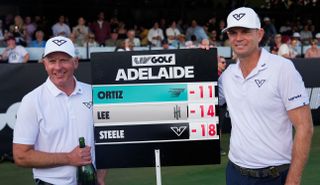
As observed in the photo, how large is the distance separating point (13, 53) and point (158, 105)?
9.86m

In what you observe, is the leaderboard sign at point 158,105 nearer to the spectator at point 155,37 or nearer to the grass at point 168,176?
the grass at point 168,176

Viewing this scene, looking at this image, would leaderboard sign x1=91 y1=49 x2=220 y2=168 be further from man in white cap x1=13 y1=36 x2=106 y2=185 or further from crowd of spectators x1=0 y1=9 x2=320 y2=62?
crowd of spectators x1=0 y1=9 x2=320 y2=62

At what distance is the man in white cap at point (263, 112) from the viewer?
3.41m

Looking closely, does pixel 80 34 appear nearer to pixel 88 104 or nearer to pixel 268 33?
pixel 268 33

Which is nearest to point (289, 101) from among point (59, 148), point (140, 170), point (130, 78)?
point (130, 78)

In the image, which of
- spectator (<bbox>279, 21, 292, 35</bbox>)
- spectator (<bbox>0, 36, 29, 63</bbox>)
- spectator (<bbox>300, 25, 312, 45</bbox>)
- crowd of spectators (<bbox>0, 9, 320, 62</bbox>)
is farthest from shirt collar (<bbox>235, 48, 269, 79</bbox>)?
spectator (<bbox>279, 21, 292, 35</bbox>)

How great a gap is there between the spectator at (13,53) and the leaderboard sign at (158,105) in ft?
31.5

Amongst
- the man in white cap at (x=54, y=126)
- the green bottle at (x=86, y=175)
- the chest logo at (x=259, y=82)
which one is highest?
the chest logo at (x=259, y=82)

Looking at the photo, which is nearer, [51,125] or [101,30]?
[51,125]

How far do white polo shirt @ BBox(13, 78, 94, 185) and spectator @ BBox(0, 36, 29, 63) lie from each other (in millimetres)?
9768

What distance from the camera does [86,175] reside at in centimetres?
374

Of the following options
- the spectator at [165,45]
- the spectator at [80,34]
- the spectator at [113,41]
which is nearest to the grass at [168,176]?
the spectator at [165,45]

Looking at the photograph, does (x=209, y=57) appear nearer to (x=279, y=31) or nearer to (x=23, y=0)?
(x=23, y=0)

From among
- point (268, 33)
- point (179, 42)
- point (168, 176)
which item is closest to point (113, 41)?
point (179, 42)
